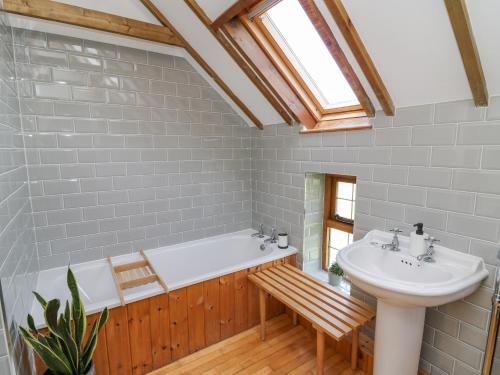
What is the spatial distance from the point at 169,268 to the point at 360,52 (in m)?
2.40

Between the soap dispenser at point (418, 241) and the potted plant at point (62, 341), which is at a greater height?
the soap dispenser at point (418, 241)

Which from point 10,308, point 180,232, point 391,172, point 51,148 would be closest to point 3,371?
point 10,308

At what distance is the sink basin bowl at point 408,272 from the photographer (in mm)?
1190

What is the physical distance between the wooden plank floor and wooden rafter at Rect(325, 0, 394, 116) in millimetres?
1823

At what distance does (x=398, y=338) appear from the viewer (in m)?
1.48

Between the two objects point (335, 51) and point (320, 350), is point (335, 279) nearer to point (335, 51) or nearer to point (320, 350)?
point (320, 350)

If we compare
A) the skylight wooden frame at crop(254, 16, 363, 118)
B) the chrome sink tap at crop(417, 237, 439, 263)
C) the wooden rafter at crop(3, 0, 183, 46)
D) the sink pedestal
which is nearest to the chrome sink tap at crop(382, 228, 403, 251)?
the chrome sink tap at crop(417, 237, 439, 263)

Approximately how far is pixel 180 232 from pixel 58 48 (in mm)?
1838

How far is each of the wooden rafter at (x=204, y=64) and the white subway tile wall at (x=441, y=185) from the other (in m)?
0.90

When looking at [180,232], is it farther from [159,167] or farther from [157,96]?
[157,96]

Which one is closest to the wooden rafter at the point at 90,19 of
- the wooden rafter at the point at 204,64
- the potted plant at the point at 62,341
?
the wooden rafter at the point at 204,64

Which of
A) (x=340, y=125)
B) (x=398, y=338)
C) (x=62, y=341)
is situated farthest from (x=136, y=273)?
(x=340, y=125)

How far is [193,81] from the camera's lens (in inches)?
103

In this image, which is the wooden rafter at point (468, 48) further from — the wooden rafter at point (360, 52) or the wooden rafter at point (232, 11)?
the wooden rafter at point (232, 11)
